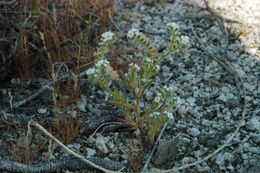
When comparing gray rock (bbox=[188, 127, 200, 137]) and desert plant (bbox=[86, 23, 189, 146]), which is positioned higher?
desert plant (bbox=[86, 23, 189, 146])

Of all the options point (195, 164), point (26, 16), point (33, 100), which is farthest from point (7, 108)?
point (195, 164)

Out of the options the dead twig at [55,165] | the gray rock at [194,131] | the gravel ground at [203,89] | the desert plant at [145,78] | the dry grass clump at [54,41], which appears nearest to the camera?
the desert plant at [145,78]

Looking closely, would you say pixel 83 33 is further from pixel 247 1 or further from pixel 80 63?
pixel 247 1

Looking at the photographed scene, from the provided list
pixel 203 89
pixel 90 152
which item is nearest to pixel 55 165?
pixel 90 152

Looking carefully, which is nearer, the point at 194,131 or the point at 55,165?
the point at 55,165

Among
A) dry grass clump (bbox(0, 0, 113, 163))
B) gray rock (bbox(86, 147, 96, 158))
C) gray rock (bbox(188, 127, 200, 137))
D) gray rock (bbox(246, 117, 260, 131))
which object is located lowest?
gray rock (bbox(86, 147, 96, 158))

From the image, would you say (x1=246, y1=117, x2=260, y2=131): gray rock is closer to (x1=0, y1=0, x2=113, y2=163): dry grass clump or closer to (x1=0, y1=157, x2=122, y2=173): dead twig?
(x1=0, y1=157, x2=122, y2=173): dead twig

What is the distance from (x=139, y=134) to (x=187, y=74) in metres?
0.64

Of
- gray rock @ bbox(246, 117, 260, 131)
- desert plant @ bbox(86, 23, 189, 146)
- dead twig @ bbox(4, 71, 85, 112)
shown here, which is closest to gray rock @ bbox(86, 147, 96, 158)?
desert plant @ bbox(86, 23, 189, 146)

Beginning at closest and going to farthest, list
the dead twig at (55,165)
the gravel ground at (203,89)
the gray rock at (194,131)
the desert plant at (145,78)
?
1. the desert plant at (145,78)
2. the dead twig at (55,165)
3. the gravel ground at (203,89)
4. the gray rock at (194,131)

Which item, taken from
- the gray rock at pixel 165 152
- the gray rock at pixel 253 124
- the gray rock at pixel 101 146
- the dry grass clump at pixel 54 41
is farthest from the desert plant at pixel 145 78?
the gray rock at pixel 253 124

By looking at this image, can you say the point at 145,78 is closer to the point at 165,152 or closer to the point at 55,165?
the point at 165,152

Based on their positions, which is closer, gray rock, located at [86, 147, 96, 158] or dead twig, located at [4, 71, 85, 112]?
gray rock, located at [86, 147, 96, 158]

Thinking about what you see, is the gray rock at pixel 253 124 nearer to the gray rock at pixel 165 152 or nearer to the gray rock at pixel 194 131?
the gray rock at pixel 194 131
